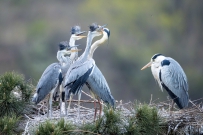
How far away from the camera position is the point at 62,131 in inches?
193

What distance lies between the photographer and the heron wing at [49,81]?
20.2 feet

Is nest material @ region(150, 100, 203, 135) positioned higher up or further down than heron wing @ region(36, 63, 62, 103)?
further down

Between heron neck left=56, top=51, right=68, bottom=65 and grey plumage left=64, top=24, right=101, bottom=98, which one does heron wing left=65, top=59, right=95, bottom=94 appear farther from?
heron neck left=56, top=51, right=68, bottom=65

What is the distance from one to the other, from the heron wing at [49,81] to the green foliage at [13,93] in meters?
0.10

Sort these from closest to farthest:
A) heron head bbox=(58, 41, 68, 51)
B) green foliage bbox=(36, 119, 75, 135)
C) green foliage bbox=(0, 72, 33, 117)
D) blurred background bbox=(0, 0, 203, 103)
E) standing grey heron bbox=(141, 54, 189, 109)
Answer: green foliage bbox=(36, 119, 75, 135), green foliage bbox=(0, 72, 33, 117), heron head bbox=(58, 41, 68, 51), standing grey heron bbox=(141, 54, 189, 109), blurred background bbox=(0, 0, 203, 103)

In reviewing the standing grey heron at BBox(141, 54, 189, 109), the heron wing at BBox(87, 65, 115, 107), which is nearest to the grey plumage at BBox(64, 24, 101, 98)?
the heron wing at BBox(87, 65, 115, 107)

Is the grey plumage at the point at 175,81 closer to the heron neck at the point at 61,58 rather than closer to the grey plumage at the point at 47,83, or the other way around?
the heron neck at the point at 61,58

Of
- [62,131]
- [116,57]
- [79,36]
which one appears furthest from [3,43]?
[62,131]

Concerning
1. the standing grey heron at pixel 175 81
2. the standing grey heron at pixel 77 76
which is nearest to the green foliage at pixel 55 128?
the standing grey heron at pixel 77 76

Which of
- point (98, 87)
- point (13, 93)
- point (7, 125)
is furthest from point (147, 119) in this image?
point (13, 93)

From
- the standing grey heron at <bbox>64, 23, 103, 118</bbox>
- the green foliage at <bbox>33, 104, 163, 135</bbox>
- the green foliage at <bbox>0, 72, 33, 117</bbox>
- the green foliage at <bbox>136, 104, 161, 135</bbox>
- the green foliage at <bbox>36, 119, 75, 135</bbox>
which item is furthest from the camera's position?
the standing grey heron at <bbox>64, 23, 103, 118</bbox>

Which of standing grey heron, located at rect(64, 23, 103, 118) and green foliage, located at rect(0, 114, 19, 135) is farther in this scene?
standing grey heron, located at rect(64, 23, 103, 118)

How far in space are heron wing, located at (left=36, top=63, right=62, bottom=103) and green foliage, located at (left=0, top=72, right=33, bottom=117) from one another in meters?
0.10

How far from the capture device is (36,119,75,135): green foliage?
4820 mm
